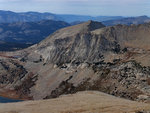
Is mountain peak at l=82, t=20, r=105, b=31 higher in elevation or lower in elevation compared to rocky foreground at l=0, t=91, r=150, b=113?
higher

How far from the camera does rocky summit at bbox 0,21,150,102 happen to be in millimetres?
88562

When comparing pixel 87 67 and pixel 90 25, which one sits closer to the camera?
pixel 87 67

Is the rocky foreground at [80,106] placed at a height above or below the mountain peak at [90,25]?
below

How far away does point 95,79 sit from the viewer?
95.9 metres

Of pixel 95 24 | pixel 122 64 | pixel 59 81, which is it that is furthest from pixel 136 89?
pixel 95 24

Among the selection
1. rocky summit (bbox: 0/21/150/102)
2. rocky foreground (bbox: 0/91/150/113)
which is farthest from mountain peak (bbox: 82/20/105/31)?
rocky foreground (bbox: 0/91/150/113)

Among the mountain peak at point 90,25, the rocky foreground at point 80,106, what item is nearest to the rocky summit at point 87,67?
the rocky foreground at point 80,106

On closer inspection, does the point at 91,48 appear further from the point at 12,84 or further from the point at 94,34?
the point at 12,84

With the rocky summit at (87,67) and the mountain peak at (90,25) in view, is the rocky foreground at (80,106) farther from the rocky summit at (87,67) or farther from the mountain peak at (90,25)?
the mountain peak at (90,25)

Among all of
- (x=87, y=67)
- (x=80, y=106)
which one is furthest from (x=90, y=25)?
(x=80, y=106)

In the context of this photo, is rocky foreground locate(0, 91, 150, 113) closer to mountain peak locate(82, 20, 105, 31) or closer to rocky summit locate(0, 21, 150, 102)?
rocky summit locate(0, 21, 150, 102)

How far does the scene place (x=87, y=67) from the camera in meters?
103

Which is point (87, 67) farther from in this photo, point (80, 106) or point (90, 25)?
point (90, 25)

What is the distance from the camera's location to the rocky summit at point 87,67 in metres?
88.6
